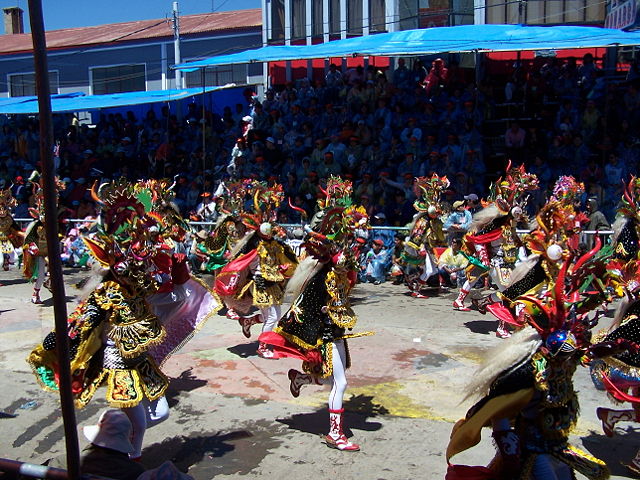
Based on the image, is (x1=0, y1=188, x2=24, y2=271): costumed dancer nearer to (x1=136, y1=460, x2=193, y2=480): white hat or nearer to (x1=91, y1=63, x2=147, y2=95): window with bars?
(x1=136, y1=460, x2=193, y2=480): white hat

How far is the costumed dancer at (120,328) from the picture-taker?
17.2ft

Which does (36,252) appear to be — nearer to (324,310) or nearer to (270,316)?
(270,316)

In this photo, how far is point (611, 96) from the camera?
15.1 metres

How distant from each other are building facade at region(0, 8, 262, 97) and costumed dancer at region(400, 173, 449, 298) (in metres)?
13.5

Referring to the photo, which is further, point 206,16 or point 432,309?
point 206,16

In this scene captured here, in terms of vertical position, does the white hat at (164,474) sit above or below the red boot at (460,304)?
above

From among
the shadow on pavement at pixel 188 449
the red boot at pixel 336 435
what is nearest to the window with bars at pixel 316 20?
the shadow on pavement at pixel 188 449

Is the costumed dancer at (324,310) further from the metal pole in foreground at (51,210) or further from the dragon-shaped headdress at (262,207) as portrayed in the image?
the metal pole in foreground at (51,210)

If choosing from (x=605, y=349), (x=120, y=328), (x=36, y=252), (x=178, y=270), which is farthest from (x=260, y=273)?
(x=605, y=349)

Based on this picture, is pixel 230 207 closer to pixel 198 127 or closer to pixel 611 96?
pixel 611 96

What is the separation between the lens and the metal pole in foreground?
2.72 meters

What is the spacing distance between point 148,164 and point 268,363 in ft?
44.3

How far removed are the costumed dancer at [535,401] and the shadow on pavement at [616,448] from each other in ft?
5.63

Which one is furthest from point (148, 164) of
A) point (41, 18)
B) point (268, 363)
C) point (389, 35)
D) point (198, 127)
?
point (41, 18)
